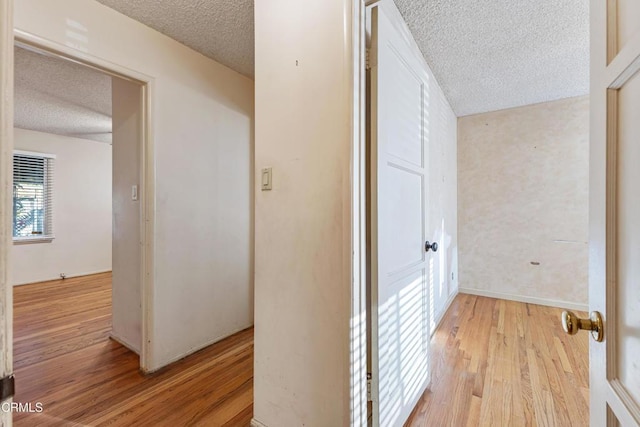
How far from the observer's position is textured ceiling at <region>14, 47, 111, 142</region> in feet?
8.08

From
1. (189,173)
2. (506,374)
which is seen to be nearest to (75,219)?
(189,173)

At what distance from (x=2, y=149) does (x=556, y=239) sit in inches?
176

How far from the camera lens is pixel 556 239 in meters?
3.39

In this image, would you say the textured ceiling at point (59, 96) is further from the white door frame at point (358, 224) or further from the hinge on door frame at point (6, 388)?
the hinge on door frame at point (6, 388)

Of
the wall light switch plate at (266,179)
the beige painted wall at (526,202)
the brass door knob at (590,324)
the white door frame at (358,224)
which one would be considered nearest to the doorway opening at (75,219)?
the wall light switch plate at (266,179)

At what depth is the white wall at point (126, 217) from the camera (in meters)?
2.29

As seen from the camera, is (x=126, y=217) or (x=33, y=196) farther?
(x=33, y=196)

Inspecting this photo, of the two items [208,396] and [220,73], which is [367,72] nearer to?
[220,73]

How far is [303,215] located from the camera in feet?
4.22

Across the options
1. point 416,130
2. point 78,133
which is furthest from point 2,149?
point 78,133

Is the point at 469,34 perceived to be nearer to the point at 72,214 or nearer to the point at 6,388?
the point at 6,388

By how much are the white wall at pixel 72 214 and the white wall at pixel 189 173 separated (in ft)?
12.8

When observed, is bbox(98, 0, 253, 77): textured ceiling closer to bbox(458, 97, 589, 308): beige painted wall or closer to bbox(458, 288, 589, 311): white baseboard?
bbox(458, 97, 589, 308): beige painted wall

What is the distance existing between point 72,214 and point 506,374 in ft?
20.8
